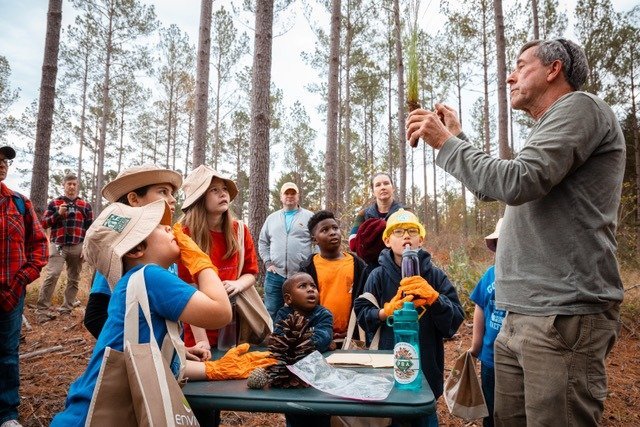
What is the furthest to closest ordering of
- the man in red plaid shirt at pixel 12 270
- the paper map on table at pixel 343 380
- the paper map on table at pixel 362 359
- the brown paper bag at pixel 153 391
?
the man in red plaid shirt at pixel 12 270, the paper map on table at pixel 362 359, the paper map on table at pixel 343 380, the brown paper bag at pixel 153 391

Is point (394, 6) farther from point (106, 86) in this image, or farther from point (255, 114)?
point (106, 86)

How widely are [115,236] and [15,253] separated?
2263 mm

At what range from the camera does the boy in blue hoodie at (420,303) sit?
236cm

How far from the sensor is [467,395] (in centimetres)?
262

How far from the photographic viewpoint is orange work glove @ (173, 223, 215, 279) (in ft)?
5.62

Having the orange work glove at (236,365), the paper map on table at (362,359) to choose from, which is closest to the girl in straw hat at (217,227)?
the orange work glove at (236,365)

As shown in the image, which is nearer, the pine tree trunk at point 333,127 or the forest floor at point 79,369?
the forest floor at point 79,369

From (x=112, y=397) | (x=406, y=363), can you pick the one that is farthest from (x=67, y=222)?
(x=406, y=363)

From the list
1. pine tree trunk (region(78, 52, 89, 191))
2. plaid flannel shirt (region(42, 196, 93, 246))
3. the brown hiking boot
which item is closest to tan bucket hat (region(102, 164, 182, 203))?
plaid flannel shirt (region(42, 196, 93, 246))

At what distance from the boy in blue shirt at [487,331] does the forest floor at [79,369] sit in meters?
1.12

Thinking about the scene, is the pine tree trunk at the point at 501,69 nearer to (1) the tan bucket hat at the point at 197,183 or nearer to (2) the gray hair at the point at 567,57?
(2) the gray hair at the point at 567,57

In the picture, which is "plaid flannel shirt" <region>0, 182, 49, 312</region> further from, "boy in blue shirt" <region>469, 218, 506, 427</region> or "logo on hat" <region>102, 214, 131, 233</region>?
"boy in blue shirt" <region>469, 218, 506, 427</region>

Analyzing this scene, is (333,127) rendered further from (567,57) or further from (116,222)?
(116,222)

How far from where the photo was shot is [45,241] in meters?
3.53
